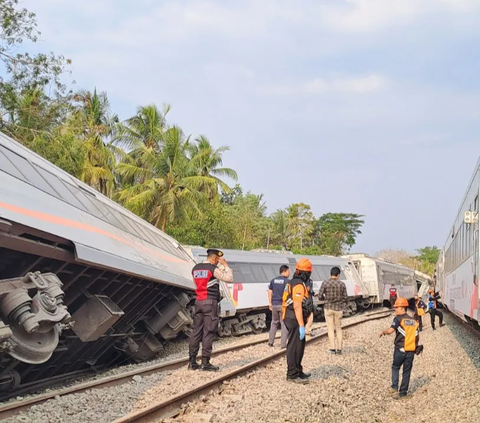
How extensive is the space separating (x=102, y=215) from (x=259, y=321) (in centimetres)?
1030

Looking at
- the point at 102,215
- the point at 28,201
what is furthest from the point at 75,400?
the point at 102,215

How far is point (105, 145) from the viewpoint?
34.2 metres

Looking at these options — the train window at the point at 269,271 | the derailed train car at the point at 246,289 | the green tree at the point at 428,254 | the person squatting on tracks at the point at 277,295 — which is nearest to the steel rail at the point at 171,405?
the person squatting on tracks at the point at 277,295

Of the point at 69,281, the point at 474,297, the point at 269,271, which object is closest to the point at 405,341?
the point at 474,297

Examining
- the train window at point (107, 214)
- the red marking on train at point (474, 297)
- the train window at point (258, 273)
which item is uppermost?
the train window at point (107, 214)

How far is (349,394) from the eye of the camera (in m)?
7.91

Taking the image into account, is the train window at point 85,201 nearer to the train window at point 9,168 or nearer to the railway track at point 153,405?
the train window at point 9,168

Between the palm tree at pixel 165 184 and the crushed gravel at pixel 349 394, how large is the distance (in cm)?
1945

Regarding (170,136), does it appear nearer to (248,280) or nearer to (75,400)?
(248,280)

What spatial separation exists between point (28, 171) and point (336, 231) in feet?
214

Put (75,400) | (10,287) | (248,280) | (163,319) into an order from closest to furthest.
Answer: (10,287)
(75,400)
(163,319)
(248,280)

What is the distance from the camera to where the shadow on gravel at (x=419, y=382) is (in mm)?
9262

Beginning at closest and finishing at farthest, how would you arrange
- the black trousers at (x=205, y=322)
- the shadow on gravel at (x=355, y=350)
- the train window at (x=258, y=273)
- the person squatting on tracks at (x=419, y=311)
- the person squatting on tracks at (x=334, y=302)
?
the black trousers at (x=205, y=322), the person squatting on tracks at (x=334, y=302), the person squatting on tracks at (x=419, y=311), the shadow on gravel at (x=355, y=350), the train window at (x=258, y=273)

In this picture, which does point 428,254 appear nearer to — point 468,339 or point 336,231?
point 336,231
